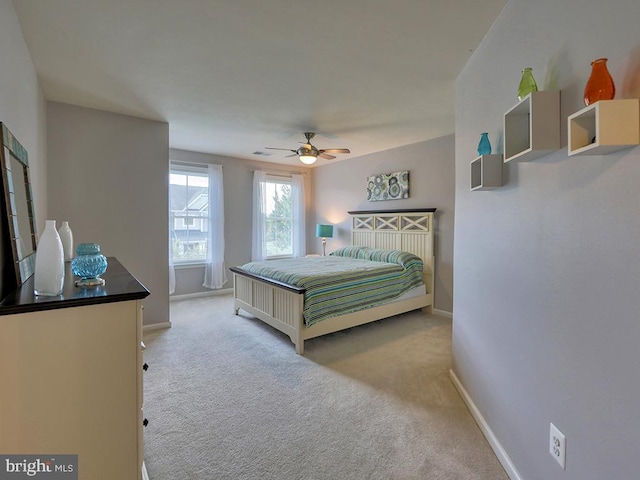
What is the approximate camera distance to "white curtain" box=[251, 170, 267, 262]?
18.6 feet

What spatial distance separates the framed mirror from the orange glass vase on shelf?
7.46 ft

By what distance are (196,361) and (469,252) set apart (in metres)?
2.49

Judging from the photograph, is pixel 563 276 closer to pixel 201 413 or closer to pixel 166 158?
pixel 201 413

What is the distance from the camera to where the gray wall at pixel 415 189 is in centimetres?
418

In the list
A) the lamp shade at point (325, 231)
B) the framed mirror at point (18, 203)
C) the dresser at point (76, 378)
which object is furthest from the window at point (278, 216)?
the dresser at point (76, 378)

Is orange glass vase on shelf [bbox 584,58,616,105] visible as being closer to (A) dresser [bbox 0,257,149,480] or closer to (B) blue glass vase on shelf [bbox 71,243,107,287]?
(A) dresser [bbox 0,257,149,480]

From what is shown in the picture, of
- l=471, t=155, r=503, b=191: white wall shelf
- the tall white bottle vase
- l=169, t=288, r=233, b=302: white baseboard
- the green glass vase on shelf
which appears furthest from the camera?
l=169, t=288, r=233, b=302: white baseboard

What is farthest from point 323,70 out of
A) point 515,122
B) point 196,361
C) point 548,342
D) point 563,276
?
point 196,361

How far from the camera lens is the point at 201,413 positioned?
204 cm

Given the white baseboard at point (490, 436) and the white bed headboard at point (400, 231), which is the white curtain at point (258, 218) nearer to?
the white bed headboard at point (400, 231)

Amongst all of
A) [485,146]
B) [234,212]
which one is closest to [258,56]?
[485,146]

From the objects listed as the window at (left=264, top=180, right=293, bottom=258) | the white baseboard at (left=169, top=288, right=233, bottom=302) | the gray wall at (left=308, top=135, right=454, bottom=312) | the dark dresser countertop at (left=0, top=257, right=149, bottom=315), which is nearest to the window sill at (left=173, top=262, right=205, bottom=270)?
the white baseboard at (left=169, top=288, right=233, bottom=302)

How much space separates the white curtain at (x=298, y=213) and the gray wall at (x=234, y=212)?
0.68 meters

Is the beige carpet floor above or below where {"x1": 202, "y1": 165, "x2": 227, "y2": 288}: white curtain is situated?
below
